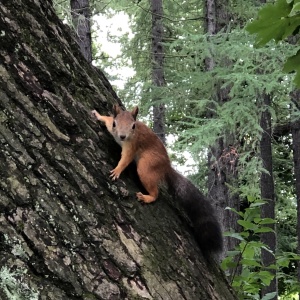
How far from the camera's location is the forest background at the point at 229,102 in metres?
8.81

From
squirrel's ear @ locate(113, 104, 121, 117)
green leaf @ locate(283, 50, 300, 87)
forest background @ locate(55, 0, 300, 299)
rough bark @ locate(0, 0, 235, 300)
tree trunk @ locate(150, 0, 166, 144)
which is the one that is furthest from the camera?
tree trunk @ locate(150, 0, 166, 144)

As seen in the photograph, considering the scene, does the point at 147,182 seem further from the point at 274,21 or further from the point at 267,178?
the point at 267,178

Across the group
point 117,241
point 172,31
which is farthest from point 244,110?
point 117,241

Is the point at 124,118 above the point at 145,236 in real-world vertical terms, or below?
above

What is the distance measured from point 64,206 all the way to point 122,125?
1.07 meters

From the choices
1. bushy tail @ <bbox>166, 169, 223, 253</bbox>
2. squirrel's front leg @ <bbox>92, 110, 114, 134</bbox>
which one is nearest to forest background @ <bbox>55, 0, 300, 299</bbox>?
bushy tail @ <bbox>166, 169, 223, 253</bbox>

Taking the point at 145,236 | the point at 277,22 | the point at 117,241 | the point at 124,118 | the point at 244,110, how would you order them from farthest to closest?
the point at 244,110, the point at 124,118, the point at 277,22, the point at 145,236, the point at 117,241

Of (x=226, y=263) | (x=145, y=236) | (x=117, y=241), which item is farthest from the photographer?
Result: (x=226, y=263)

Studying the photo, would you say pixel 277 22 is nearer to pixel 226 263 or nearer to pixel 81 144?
pixel 81 144

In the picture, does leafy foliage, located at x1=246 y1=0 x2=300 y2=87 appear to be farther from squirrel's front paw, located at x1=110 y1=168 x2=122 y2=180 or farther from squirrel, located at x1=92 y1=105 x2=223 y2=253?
squirrel's front paw, located at x1=110 y1=168 x2=122 y2=180

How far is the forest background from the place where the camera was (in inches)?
347

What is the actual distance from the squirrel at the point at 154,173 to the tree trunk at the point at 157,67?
8.50m

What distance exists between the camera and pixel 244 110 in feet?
30.4

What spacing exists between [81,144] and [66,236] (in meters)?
0.43
